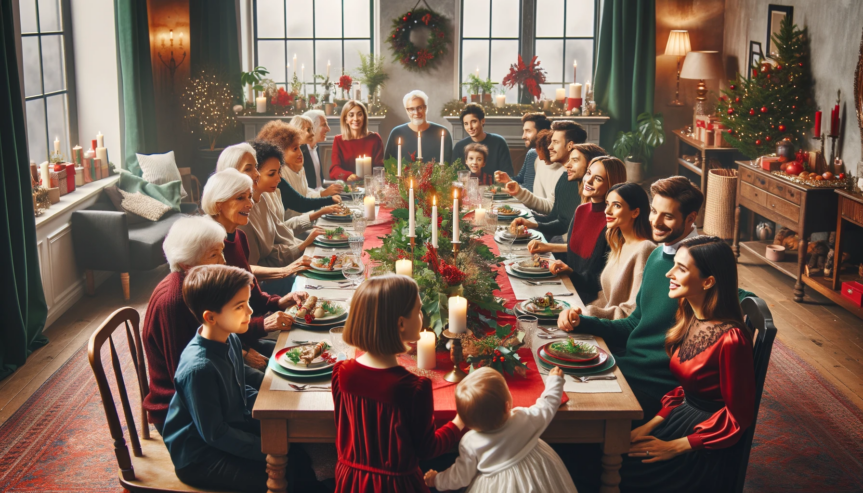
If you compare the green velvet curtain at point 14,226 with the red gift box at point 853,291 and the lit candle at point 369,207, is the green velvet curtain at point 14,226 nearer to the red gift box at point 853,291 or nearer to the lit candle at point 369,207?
the lit candle at point 369,207

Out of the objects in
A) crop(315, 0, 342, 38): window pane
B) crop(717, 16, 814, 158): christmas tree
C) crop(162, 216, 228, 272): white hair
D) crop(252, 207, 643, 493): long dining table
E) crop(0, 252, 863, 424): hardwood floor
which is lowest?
crop(0, 252, 863, 424): hardwood floor

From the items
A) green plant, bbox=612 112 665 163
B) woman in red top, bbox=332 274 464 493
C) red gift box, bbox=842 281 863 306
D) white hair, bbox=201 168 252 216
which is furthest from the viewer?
green plant, bbox=612 112 665 163

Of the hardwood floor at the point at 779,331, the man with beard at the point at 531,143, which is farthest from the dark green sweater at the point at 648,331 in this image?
the man with beard at the point at 531,143

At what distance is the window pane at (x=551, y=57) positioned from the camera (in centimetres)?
862

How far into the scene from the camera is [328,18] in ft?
28.1

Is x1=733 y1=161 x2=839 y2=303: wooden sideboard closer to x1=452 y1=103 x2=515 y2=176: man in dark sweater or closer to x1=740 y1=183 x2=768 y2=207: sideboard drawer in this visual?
x1=740 y1=183 x2=768 y2=207: sideboard drawer

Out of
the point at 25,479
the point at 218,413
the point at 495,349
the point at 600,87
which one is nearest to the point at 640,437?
the point at 495,349

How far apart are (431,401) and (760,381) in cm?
98

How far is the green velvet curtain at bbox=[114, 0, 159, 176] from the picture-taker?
616 centimetres

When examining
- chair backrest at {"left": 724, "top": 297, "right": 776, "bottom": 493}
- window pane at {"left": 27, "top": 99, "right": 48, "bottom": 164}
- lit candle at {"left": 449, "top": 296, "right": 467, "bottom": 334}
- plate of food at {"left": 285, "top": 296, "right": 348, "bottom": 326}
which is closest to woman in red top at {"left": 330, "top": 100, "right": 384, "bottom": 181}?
window pane at {"left": 27, "top": 99, "right": 48, "bottom": 164}

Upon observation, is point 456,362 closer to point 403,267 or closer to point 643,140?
point 403,267

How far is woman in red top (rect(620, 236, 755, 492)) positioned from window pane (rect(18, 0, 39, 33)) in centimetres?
473

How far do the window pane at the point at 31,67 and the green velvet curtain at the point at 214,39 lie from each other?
7.48 ft

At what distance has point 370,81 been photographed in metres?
8.34
